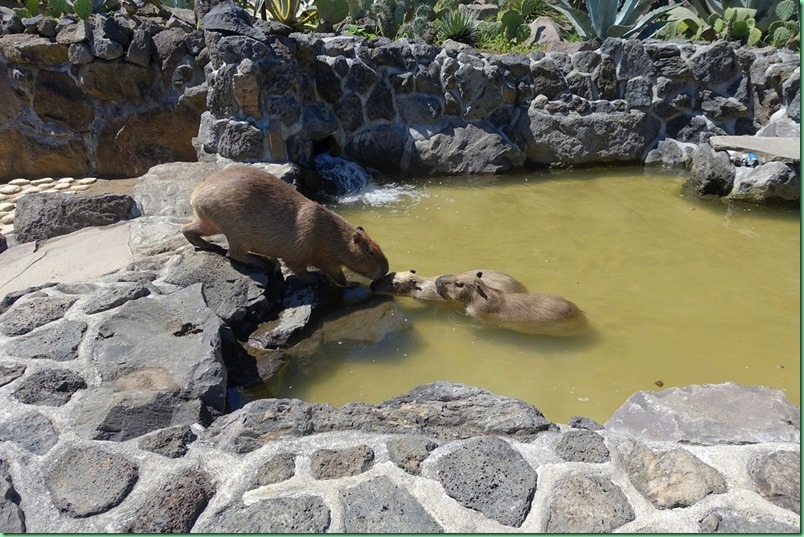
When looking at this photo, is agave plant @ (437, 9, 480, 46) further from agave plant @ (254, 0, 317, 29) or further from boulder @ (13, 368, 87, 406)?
boulder @ (13, 368, 87, 406)

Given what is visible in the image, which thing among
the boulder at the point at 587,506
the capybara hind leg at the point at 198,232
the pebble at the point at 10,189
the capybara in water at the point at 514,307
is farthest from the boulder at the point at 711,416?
the pebble at the point at 10,189

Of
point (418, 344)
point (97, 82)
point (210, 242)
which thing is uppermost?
point (97, 82)

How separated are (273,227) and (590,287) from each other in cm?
272

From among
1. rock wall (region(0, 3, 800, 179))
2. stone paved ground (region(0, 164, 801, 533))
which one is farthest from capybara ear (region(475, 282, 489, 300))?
rock wall (region(0, 3, 800, 179))

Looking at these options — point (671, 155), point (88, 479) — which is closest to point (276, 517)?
point (88, 479)

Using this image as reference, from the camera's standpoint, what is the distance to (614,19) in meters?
9.33

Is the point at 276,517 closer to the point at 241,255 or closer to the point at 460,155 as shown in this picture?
the point at 241,255

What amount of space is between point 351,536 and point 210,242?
3.38 m

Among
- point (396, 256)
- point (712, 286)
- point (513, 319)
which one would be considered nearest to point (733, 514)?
point (513, 319)

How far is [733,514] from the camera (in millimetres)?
2266

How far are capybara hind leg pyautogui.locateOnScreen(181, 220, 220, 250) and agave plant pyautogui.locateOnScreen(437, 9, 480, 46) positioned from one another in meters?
6.19

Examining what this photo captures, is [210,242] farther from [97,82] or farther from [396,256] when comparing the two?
[97,82]

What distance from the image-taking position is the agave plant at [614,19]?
9.24 metres

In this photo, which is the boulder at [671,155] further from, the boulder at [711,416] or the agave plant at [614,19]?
the boulder at [711,416]
